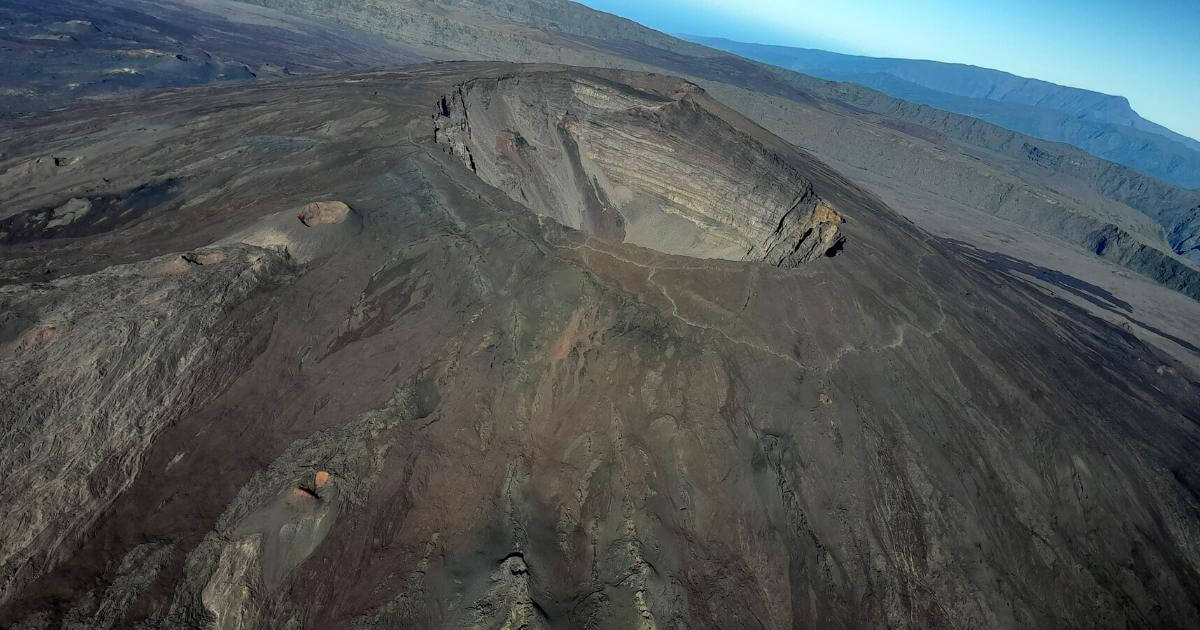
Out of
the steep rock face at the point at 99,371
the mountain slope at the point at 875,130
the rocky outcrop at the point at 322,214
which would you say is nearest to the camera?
the steep rock face at the point at 99,371

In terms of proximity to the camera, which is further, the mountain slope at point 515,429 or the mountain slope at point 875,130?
the mountain slope at point 875,130

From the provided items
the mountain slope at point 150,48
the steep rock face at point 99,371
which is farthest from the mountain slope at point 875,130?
the steep rock face at point 99,371

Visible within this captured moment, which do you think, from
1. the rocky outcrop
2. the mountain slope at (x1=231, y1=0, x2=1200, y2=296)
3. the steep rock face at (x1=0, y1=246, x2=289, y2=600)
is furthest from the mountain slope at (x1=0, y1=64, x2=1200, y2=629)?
the mountain slope at (x1=231, y1=0, x2=1200, y2=296)

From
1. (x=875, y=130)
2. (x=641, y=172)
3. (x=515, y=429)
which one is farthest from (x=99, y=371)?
(x=875, y=130)

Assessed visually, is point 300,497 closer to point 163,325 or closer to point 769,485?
point 163,325

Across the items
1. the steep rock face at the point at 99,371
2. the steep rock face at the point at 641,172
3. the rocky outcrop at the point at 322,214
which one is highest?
the steep rock face at the point at 641,172

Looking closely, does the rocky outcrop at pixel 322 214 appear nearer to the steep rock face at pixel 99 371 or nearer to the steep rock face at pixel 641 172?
the steep rock face at pixel 99 371

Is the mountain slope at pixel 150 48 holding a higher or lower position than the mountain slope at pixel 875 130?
Result: lower
